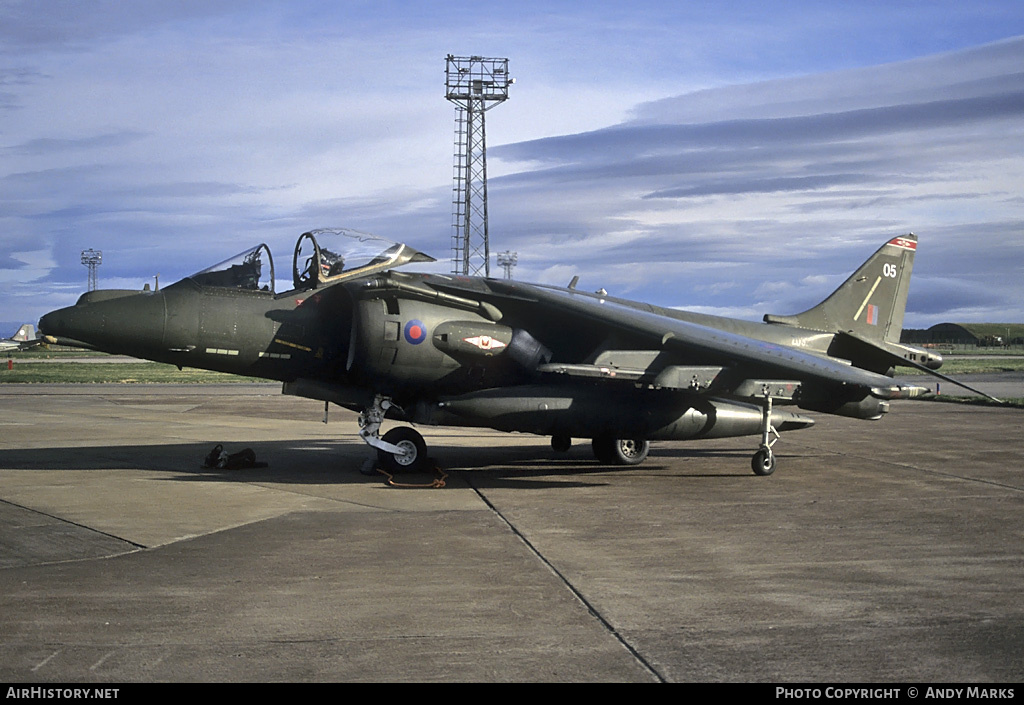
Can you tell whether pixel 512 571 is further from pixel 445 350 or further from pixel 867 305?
pixel 867 305

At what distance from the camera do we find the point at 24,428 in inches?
744

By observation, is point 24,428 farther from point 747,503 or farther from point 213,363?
point 747,503

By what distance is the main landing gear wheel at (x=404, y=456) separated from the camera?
40.3 ft

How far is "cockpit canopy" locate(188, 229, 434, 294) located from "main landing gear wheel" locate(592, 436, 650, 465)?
4195 millimetres

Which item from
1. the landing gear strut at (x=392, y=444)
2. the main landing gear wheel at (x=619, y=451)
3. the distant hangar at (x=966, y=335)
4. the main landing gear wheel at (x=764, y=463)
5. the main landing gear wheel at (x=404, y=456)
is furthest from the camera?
the distant hangar at (x=966, y=335)

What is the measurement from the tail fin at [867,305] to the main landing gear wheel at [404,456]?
6.57 metres

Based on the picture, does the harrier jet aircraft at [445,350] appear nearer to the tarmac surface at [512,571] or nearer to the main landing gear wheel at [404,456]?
the main landing gear wheel at [404,456]

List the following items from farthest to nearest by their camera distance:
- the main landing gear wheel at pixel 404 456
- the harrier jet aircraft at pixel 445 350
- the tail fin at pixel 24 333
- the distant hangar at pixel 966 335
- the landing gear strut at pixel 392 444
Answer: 1. the distant hangar at pixel 966 335
2. the tail fin at pixel 24 333
3. the main landing gear wheel at pixel 404 456
4. the landing gear strut at pixel 392 444
5. the harrier jet aircraft at pixel 445 350

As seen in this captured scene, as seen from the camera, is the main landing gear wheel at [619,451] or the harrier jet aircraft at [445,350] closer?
the harrier jet aircraft at [445,350]

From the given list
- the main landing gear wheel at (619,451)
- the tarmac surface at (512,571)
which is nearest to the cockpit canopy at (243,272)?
the tarmac surface at (512,571)

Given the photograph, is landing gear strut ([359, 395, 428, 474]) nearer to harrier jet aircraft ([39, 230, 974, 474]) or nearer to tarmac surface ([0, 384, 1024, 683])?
harrier jet aircraft ([39, 230, 974, 474])

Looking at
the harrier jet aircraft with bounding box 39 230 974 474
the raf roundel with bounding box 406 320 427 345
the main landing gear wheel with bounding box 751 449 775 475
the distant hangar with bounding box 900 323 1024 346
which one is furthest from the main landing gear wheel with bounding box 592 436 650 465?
the distant hangar with bounding box 900 323 1024 346

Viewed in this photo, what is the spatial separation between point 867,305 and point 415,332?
8.11 metres
